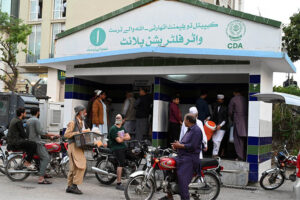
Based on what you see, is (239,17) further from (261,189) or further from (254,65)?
(261,189)

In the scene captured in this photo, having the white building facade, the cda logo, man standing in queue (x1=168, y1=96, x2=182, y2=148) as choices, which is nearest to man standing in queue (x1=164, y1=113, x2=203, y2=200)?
the white building facade

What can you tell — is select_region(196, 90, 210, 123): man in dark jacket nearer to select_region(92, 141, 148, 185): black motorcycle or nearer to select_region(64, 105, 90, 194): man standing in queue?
select_region(92, 141, 148, 185): black motorcycle

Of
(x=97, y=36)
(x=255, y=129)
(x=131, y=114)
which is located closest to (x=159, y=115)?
(x=131, y=114)

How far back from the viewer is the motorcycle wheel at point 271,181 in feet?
31.3

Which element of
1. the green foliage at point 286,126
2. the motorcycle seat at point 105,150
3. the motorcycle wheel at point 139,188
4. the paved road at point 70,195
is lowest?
the paved road at point 70,195

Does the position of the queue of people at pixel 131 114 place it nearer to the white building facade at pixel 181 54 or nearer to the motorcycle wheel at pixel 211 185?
the white building facade at pixel 181 54

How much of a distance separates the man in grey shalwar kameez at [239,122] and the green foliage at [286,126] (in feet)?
19.2

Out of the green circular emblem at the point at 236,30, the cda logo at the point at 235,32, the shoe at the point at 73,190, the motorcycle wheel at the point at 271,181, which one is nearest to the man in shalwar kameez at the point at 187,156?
the shoe at the point at 73,190

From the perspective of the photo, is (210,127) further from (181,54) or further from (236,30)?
(236,30)

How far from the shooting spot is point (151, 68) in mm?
10961

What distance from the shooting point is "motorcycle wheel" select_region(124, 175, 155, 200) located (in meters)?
7.17

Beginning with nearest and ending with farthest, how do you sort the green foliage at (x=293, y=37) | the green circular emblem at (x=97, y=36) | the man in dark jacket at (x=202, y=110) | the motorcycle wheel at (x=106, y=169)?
the motorcycle wheel at (x=106, y=169) < the man in dark jacket at (x=202, y=110) < the green circular emblem at (x=97, y=36) < the green foliage at (x=293, y=37)

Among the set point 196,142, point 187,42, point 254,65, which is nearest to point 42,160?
point 196,142

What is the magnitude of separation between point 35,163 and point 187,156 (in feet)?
13.6
